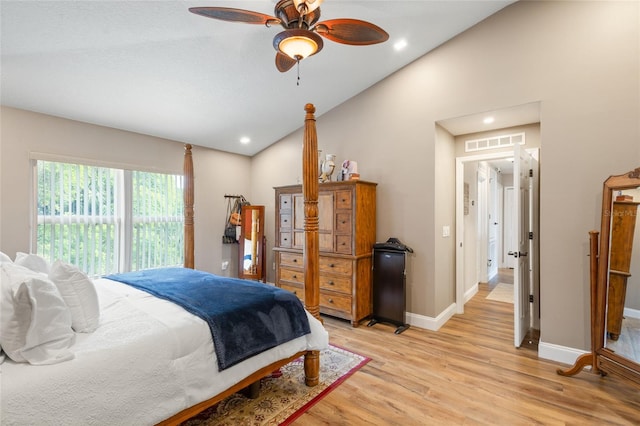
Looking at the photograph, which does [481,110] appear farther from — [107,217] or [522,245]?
[107,217]

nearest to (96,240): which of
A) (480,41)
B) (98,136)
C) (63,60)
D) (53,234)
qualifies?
(53,234)

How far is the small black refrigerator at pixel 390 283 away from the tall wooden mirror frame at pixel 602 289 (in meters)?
1.58

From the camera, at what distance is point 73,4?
6.87 feet

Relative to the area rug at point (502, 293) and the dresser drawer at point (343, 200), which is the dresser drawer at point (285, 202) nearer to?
the dresser drawer at point (343, 200)

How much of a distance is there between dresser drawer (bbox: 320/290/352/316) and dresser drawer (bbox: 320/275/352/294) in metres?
0.07

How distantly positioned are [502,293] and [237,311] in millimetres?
4939

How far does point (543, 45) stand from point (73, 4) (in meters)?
3.92

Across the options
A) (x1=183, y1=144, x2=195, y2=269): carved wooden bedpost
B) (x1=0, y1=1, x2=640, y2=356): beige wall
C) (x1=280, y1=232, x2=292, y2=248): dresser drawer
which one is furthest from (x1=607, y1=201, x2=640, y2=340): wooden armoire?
(x1=183, y1=144, x2=195, y2=269): carved wooden bedpost

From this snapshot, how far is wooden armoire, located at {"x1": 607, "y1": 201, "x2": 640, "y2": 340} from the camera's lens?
2.26 m

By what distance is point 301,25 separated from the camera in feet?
6.47

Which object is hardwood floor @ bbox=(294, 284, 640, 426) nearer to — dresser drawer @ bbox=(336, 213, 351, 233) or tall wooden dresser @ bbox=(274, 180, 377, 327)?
tall wooden dresser @ bbox=(274, 180, 377, 327)

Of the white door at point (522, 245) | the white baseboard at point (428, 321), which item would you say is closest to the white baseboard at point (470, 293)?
the white baseboard at point (428, 321)

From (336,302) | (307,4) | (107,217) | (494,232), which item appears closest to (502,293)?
(494,232)

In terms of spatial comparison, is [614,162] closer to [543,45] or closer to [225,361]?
[543,45]
